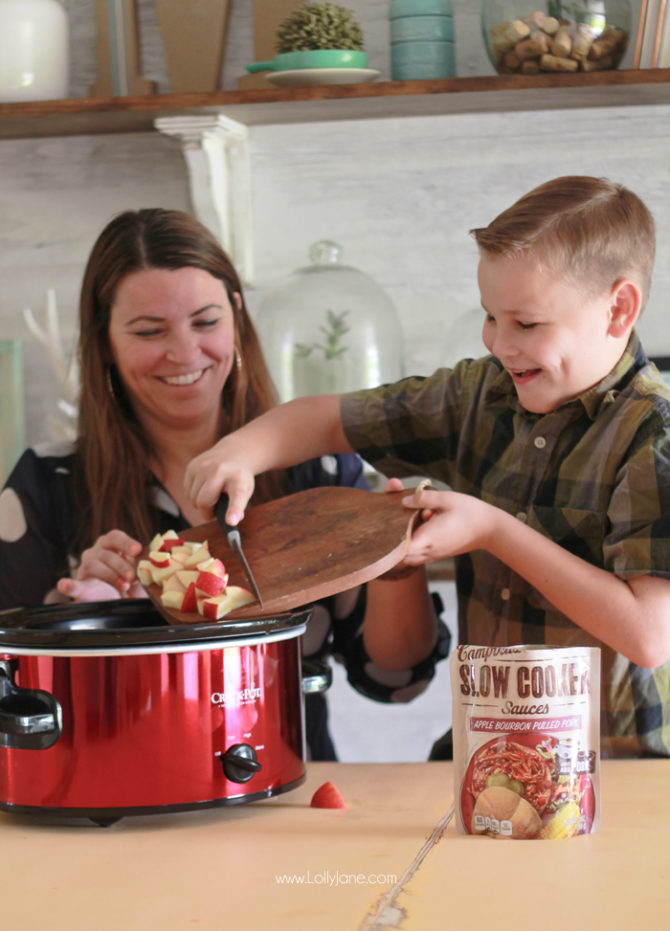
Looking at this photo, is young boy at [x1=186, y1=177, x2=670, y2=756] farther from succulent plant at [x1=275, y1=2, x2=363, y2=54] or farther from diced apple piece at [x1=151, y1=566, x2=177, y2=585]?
succulent plant at [x1=275, y1=2, x2=363, y2=54]

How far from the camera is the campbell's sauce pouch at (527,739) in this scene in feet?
2.63

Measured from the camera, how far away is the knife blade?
95 cm

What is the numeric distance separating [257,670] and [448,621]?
3.67ft

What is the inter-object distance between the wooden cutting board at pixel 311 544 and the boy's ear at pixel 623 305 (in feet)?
0.87

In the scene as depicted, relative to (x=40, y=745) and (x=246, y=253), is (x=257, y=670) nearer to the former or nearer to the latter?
(x=40, y=745)

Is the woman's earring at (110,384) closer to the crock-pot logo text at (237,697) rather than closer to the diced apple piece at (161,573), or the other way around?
the diced apple piece at (161,573)

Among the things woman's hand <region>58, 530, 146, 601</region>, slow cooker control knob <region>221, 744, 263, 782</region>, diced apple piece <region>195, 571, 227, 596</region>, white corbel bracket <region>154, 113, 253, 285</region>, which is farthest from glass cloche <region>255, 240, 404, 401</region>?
slow cooker control knob <region>221, 744, 263, 782</region>

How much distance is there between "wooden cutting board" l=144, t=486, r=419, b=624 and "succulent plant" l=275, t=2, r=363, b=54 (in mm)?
781

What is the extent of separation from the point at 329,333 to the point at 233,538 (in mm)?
769

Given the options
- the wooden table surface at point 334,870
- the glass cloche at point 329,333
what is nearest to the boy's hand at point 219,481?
the wooden table surface at point 334,870

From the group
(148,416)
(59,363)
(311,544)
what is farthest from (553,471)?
(59,363)

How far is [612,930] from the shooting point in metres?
0.66

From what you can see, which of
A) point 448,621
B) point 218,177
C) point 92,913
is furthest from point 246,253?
point 92,913

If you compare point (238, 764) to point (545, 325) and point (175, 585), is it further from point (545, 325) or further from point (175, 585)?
point (545, 325)
